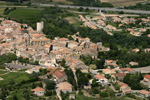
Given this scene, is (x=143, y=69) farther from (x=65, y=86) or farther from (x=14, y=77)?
(x=14, y=77)

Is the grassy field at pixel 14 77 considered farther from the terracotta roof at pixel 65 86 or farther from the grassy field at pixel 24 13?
the grassy field at pixel 24 13

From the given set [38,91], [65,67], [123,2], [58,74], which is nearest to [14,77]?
[58,74]

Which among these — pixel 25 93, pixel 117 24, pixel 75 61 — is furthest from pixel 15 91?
pixel 117 24

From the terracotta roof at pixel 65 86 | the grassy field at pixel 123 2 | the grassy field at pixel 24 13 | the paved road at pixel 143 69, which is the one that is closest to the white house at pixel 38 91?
the terracotta roof at pixel 65 86

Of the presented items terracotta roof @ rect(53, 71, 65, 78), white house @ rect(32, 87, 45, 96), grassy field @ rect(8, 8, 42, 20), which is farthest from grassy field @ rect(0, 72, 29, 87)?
grassy field @ rect(8, 8, 42, 20)

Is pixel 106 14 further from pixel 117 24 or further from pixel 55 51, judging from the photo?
pixel 55 51
